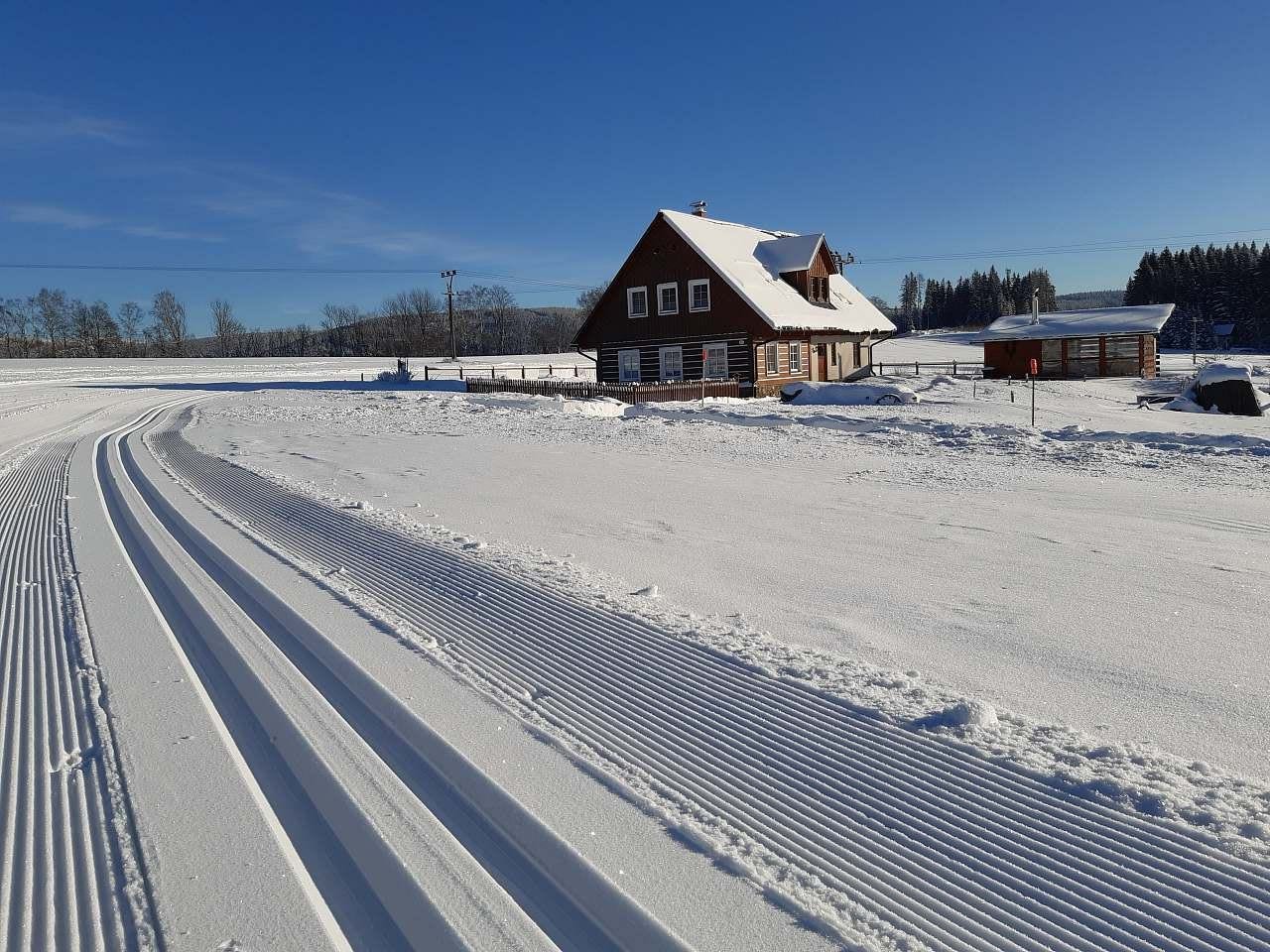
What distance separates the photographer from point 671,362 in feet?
111

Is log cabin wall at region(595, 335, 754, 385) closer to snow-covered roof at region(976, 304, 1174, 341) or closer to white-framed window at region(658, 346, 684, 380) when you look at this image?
white-framed window at region(658, 346, 684, 380)

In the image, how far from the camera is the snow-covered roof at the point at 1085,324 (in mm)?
40572

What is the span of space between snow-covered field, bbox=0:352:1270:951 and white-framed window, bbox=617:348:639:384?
85.6 ft

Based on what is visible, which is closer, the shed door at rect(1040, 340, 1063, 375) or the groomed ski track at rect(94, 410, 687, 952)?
the groomed ski track at rect(94, 410, 687, 952)

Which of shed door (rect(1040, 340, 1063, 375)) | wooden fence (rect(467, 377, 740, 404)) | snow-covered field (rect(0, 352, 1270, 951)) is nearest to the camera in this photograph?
snow-covered field (rect(0, 352, 1270, 951))

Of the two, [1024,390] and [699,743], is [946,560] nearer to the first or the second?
[699,743]

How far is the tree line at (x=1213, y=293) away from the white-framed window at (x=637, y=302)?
78074 mm

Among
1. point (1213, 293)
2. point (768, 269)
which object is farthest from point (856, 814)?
point (1213, 293)

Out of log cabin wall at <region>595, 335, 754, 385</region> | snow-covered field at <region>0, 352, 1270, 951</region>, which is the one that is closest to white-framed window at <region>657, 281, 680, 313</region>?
log cabin wall at <region>595, 335, 754, 385</region>

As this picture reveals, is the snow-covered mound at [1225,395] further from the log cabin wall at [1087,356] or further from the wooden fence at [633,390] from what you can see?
the log cabin wall at [1087,356]

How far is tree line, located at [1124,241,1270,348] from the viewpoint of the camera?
3575 inches

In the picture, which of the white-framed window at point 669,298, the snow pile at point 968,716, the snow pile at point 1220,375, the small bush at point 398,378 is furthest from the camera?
the small bush at point 398,378

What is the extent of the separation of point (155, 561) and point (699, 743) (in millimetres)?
5522

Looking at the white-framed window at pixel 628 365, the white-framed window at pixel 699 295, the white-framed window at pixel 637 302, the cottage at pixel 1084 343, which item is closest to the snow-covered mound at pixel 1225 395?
the white-framed window at pixel 699 295
